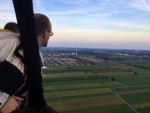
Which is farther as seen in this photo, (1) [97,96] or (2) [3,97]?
(1) [97,96]

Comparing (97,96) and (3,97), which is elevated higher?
(3,97)

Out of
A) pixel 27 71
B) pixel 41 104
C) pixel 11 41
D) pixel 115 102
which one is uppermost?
pixel 11 41

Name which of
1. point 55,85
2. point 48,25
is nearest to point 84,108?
point 55,85

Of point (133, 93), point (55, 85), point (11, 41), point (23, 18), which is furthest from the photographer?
point (55, 85)

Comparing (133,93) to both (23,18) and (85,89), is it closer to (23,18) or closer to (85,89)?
(85,89)

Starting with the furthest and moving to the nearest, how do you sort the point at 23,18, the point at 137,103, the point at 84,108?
the point at 137,103 < the point at 84,108 < the point at 23,18

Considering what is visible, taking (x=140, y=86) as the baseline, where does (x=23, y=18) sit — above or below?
above

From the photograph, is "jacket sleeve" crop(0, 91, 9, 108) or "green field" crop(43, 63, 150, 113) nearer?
"jacket sleeve" crop(0, 91, 9, 108)

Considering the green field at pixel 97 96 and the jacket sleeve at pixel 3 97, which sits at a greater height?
the jacket sleeve at pixel 3 97

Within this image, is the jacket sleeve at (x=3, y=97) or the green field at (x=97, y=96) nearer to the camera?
the jacket sleeve at (x=3, y=97)

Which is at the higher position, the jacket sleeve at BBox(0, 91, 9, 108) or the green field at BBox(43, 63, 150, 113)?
the jacket sleeve at BBox(0, 91, 9, 108)

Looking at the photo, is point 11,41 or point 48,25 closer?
point 11,41
